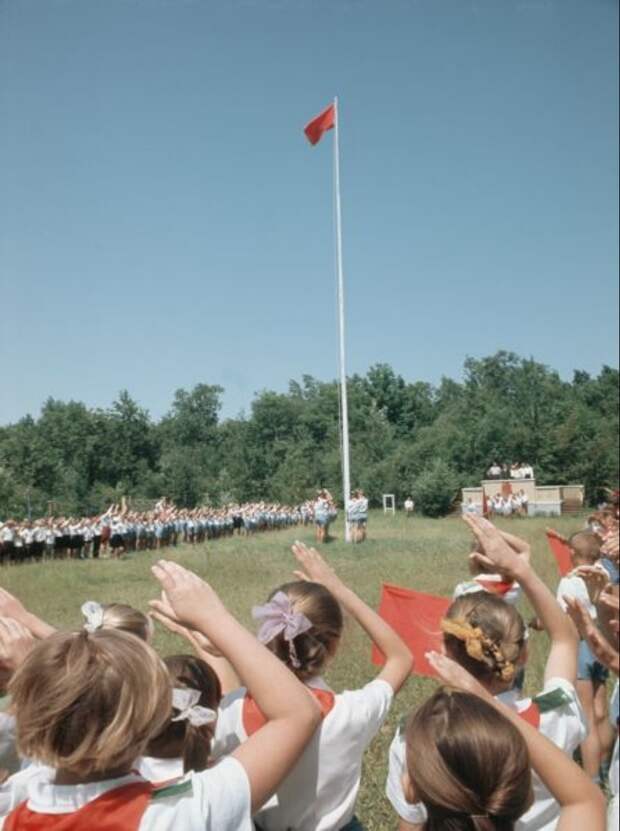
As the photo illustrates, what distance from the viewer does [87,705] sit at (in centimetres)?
141

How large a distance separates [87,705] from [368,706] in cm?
97

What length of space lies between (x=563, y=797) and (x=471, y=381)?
39.1 metres

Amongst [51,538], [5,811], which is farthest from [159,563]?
[51,538]

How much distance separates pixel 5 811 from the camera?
70.9 inches

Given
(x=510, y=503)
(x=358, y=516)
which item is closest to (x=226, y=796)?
(x=358, y=516)

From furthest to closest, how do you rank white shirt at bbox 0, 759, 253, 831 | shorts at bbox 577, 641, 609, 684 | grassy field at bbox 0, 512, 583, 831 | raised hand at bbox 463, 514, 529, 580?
grassy field at bbox 0, 512, 583, 831 → shorts at bbox 577, 641, 609, 684 → raised hand at bbox 463, 514, 529, 580 → white shirt at bbox 0, 759, 253, 831

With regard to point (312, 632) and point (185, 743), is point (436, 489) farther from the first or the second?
point (185, 743)

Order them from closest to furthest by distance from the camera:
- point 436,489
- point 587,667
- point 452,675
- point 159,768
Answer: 1. point 452,675
2. point 159,768
3. point 587,667
4. point 436,489

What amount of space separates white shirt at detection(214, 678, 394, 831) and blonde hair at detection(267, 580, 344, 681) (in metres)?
0.06

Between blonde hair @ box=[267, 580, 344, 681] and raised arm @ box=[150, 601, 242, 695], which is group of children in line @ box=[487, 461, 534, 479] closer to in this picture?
raised arm @ box=[150, 601, 242, 695]

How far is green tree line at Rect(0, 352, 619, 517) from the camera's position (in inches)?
Answer: 494

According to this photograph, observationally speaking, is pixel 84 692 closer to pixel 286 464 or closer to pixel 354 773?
pixel 354 773

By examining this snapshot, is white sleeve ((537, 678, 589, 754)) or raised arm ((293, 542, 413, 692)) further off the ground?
raised arm ((293, 542, 413, 692))

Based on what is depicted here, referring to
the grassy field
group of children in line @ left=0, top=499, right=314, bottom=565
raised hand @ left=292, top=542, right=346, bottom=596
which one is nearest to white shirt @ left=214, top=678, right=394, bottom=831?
raised hand @ left=292, top=542, right=346, bottom=596
